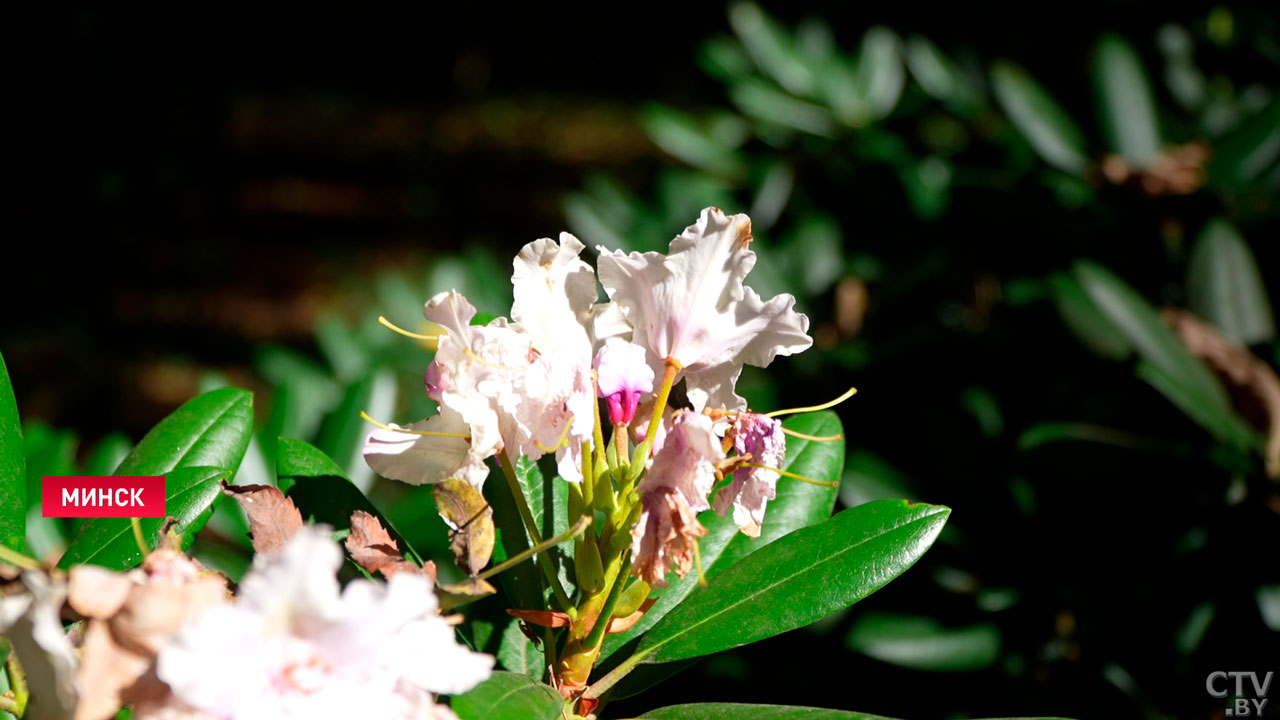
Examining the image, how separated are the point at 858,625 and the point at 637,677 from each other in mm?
562

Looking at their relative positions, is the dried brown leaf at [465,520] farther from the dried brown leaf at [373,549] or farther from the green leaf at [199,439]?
the green leaf at [199,439]

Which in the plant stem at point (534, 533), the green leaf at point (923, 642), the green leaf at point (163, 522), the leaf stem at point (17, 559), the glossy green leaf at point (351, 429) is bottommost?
the green leaf at point (923, 642)

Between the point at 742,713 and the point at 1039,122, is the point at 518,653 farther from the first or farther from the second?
the point at 1039,122

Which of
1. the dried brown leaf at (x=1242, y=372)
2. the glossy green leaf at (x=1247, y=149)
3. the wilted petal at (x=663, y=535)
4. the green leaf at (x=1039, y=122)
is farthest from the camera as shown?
the green leaf at (x=1039, y=122)

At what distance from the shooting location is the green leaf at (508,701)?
1.75 ft

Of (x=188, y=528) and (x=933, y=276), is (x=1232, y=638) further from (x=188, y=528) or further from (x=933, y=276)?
(x=188, y=528)

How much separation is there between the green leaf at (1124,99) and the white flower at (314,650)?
5.06ft

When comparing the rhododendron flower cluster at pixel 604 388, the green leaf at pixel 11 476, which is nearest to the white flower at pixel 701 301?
the rhododendron flower cluster at pixel 604 388

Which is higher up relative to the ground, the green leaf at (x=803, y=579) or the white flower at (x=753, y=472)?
the white flower at (x=753, y=472)

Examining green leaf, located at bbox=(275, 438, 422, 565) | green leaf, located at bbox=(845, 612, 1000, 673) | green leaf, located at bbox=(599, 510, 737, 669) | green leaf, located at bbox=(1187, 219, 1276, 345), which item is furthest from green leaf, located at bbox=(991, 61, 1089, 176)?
green leaf, located at bbox=(275, 438, 422, 565)

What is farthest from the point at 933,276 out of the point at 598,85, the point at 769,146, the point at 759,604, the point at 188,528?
the point at 598,85

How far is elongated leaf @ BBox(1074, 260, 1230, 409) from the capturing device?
48.7 inches

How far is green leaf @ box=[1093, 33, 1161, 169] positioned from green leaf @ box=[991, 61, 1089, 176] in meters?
0.06

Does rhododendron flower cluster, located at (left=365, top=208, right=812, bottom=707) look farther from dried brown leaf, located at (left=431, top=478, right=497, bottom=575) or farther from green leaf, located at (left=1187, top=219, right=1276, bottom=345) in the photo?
green leaf, located at (left=1187, top=219, right=1276, bottom=345)
